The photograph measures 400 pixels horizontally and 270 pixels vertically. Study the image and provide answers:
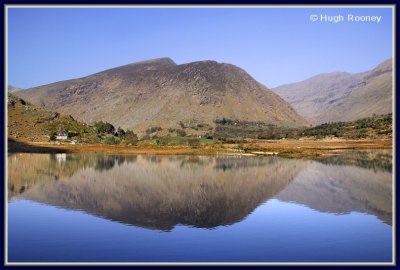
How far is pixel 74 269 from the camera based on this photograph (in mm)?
10445

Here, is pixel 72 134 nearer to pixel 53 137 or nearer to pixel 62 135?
pixel 62 135

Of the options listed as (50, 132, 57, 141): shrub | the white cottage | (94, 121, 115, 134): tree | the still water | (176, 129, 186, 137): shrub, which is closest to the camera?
the still water

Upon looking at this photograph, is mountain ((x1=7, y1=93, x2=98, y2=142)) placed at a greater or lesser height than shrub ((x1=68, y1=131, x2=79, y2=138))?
greater

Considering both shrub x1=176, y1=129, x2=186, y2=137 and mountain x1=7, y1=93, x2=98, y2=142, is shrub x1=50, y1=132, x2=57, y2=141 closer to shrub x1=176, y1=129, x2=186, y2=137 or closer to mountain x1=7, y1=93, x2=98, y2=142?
mountain x1=7, y1=93, x2=98, y2=142

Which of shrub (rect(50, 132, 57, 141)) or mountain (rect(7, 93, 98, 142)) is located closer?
shrub (rect(50, 132, 57, 141))

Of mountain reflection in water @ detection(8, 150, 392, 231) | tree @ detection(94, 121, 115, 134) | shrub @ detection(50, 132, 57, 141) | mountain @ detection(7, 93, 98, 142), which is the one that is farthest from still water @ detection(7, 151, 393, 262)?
tree @ detection(94, 121, 115, 134)

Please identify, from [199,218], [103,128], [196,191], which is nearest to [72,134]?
[103,128]

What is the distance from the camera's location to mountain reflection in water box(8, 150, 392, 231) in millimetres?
24797

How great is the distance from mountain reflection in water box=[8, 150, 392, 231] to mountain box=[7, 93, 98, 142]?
66335mm

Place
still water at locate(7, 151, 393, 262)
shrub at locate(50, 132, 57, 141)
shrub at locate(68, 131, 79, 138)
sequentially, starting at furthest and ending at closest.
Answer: shrub at locate(68, 131, 79, 138) < shrub at locate(50, 132, 57, 141) < still water at locate(7, 151, 393, 262)

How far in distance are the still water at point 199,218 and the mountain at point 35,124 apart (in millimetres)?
73606

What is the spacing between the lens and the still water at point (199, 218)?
16.6 m

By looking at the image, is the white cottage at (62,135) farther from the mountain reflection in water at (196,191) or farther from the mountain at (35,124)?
the mountain reflection in water at (196,191)

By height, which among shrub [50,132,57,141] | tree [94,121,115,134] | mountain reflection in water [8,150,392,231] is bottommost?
mountain reflection in water [8,150,392,231]
